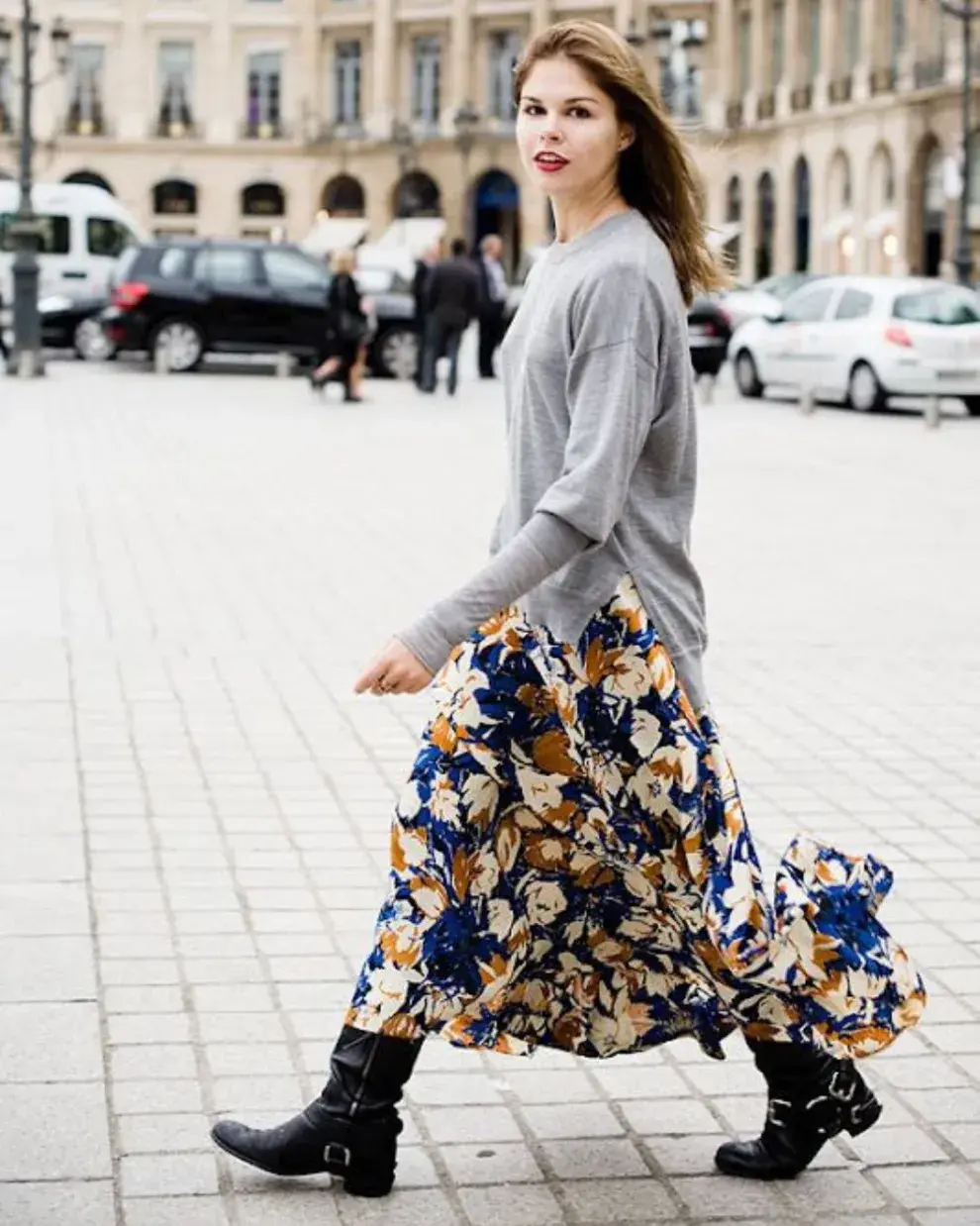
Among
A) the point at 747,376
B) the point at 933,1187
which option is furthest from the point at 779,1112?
the point at 747,376

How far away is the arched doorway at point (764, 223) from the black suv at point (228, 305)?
41477mm

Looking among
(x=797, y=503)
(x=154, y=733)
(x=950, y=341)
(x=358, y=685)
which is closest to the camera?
(x=358, y=685)

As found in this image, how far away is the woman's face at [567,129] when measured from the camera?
144 inches

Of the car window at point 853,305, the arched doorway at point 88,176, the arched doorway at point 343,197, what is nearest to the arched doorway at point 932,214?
the arched doorway at point 343,197

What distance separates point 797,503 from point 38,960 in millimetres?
10257

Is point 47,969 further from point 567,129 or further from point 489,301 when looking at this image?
point 489,301

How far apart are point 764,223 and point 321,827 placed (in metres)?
65.4

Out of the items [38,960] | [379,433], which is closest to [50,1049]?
[38,960]

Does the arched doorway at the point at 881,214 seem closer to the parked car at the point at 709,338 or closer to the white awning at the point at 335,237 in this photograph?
the white awning at the point at 335,237

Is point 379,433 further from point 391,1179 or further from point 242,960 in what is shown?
point 391,1179

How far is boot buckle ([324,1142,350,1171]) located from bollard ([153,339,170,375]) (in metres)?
25.3

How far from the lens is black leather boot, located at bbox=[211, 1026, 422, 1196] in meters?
3.76

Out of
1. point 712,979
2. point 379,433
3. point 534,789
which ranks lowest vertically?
point 379,433

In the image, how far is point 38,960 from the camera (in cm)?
507
